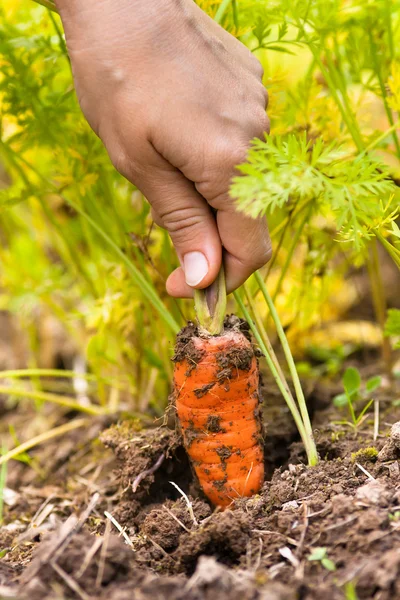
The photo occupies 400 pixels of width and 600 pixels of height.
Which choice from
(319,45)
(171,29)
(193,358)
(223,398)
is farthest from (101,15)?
(223,398)

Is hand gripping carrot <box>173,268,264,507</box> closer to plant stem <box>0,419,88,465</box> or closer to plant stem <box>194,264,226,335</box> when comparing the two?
plant stem <box>194,264,226,335</box>

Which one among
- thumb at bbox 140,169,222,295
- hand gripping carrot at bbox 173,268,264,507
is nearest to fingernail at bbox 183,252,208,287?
thumb at bbox 140,169,222,295

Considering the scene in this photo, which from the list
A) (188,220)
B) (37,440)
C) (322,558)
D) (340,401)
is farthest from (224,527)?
(37,440)

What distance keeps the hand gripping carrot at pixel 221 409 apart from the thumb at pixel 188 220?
210mm

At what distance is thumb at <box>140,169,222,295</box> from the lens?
1219 mm

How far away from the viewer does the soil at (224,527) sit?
3.24 ft

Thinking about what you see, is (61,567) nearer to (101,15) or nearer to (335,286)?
(101,15)

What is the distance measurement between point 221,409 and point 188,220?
0.49 metres

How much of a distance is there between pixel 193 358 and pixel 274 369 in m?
0.20

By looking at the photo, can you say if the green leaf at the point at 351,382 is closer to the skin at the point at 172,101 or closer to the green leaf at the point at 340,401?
the green leaf at the point at 340,401

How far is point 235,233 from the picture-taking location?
1.23m

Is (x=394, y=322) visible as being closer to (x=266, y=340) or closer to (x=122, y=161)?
(x=266, y=340)

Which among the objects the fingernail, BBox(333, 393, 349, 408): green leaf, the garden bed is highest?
the fingernail

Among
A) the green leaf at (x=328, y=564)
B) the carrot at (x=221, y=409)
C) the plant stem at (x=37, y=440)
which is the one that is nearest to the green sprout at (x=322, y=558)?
the green leaf at (x=328, y=564)
